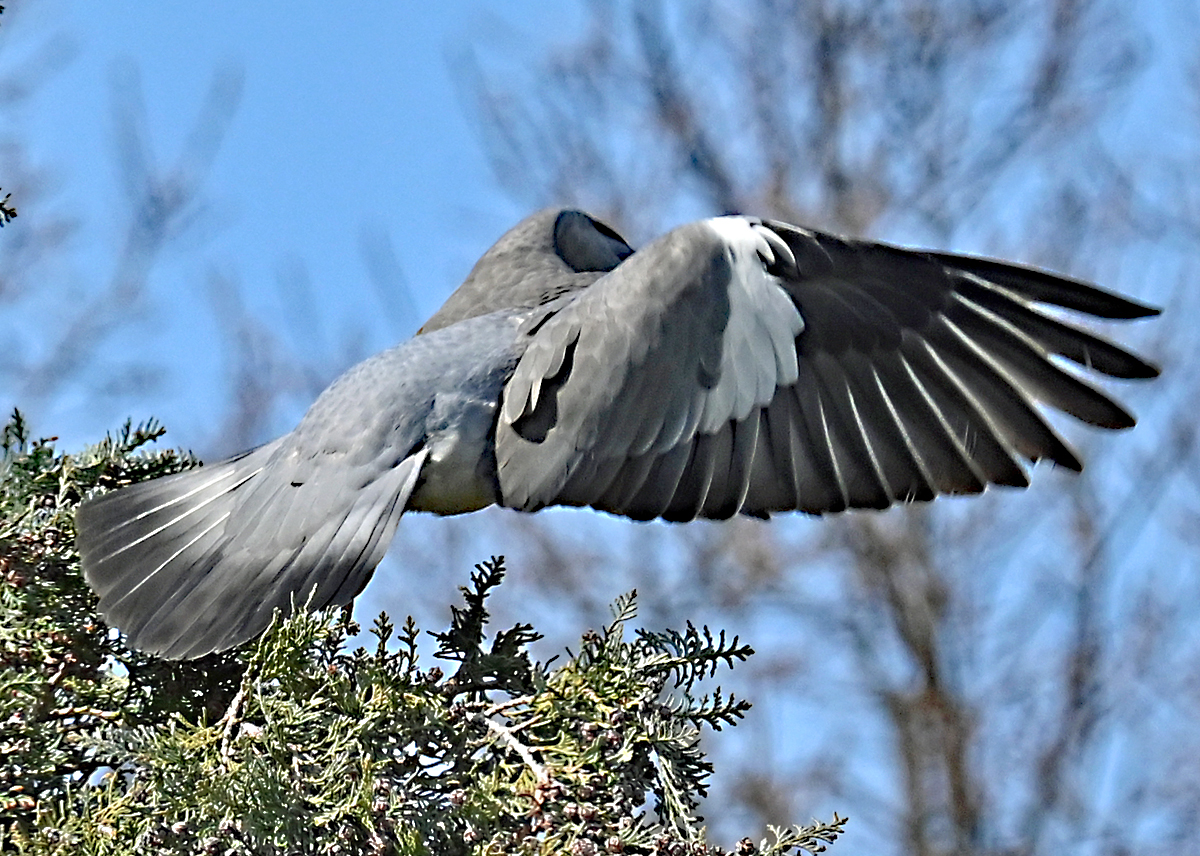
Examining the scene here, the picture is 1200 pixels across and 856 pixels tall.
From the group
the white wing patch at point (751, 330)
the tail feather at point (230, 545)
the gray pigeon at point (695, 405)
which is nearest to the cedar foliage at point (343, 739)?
the tail feather at point (230, 545)

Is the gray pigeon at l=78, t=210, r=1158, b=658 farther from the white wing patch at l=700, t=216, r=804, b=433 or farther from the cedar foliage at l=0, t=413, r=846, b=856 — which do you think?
the cedar foliage at l=0, t=413, r=846, b=856

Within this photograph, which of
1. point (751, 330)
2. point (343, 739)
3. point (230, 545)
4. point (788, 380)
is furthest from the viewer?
point (788, 380)

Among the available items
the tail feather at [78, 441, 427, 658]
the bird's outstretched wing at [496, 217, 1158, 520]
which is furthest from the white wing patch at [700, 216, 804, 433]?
the tail feather at [78, 441, 427, 658]

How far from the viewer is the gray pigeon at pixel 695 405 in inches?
116

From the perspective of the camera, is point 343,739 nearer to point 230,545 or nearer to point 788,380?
point 230,545

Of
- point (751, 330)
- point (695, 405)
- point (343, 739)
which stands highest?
point (751, 330)

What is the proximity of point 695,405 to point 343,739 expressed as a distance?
1170 millimetres

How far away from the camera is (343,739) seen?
7.27 feet

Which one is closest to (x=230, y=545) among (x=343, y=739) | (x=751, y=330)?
(x=343, y=739)

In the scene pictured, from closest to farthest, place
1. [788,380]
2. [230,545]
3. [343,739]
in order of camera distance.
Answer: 1. [343,739]
2. [230,545]
3. [788,380]

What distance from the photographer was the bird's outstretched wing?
3.02m

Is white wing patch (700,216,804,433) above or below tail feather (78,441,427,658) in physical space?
above

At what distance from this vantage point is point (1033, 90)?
11000 mm

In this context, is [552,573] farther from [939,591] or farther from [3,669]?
[3,669]
